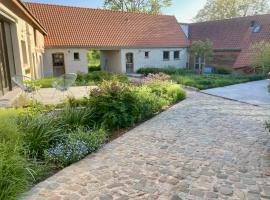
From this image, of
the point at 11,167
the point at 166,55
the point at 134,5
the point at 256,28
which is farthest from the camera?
the point at 134,5

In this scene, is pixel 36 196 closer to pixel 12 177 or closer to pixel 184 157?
pixel 12 177

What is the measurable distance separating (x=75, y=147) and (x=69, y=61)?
16.8 meters

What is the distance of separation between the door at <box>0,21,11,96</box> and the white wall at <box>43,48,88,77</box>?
9.82 metres

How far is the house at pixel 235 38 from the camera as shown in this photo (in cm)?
2066

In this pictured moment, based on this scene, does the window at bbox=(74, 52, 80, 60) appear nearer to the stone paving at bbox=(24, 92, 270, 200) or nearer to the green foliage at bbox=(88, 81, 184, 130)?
the green foliage at bbox=(88, 81, 184, 130)

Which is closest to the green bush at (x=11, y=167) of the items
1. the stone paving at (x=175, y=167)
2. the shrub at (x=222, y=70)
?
the stone paving at (x=175, y=167)

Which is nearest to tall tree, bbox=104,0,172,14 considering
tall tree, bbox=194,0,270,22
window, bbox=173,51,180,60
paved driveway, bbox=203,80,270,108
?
tall tree, bbox=194,0,270,22

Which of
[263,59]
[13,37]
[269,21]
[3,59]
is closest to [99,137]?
[3,59]

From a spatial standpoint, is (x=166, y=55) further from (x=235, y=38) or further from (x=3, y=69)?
(x=3, y=69)

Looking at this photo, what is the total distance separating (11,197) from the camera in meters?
3.23

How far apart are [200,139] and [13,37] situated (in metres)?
8.89

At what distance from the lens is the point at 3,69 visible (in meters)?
9.88

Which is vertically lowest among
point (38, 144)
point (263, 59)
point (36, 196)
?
point (36, 196)

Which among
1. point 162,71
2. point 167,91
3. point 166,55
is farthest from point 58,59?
point 167,91
